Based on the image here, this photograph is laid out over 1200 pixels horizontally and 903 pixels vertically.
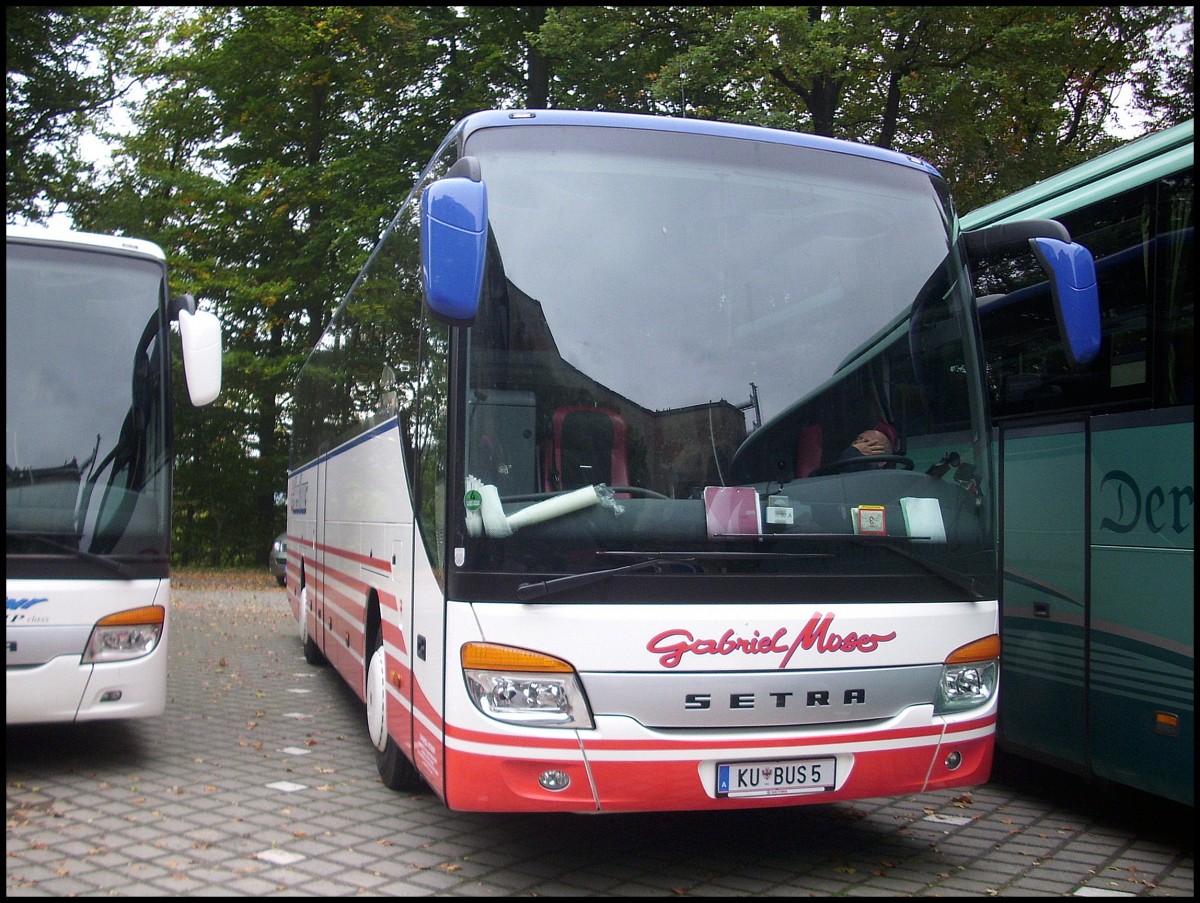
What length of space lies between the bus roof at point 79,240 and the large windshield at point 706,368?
10.9ft

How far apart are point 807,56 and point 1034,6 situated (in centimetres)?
332

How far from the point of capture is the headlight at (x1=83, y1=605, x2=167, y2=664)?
698 centimetres

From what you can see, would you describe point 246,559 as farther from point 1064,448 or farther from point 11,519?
point 1064,448

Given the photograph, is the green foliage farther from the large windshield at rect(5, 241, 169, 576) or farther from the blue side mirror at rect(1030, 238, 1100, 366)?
the blue side mirror at rect(1030, 238, 1100, 366)

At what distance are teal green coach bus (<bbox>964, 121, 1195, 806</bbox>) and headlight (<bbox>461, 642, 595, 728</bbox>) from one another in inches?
80.4

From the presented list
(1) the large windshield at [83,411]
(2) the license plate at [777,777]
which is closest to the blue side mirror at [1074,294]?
(2) the license plate at [777,777]

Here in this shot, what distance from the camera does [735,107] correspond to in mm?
17172

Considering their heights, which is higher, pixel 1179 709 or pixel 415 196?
pixel 415 196

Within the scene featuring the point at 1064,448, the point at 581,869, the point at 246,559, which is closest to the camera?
the point at 581,869

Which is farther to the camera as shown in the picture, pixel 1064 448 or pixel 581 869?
pixel 1064 448

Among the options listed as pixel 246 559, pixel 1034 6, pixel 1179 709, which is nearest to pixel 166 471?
pixel 1179 709

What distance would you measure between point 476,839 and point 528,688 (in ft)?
4.96

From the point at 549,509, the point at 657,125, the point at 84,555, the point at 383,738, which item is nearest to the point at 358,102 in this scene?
the point at 84,555

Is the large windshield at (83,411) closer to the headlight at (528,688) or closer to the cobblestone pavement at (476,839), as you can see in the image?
the cobblestone pavement at (476,839)
